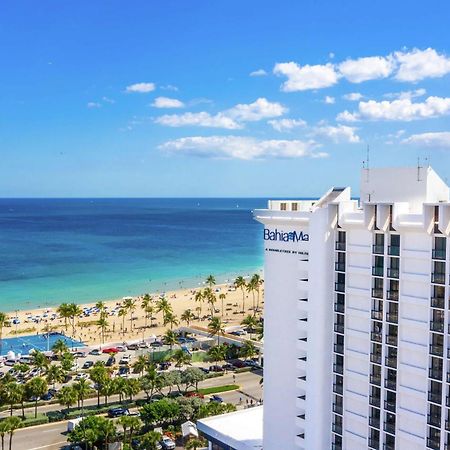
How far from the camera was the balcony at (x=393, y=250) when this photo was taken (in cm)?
3312

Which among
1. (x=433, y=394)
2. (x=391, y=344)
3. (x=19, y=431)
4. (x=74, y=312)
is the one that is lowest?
(x=19, y=431)

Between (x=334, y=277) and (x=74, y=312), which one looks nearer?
(x=334, y=277)

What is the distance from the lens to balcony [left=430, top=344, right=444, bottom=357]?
30.7m

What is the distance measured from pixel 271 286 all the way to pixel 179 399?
26753 mm

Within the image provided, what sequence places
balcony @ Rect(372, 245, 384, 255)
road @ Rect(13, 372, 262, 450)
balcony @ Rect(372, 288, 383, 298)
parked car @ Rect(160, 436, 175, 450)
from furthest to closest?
road @ Rect(13, 372, 262, 450), parked car @ Rect(160, 436, 175, 450), balcony @ Rect(372, 245, 384, 255), balcony @ Rect(372, 288, 383, 298)

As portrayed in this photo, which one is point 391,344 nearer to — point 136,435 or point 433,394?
point 433,394

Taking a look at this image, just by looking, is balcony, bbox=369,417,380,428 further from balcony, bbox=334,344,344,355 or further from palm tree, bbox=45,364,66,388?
palm tree, bbox=45,364,66,388

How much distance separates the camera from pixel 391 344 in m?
33.2

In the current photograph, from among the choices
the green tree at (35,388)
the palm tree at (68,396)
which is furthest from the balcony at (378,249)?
the green tree at (35,388)

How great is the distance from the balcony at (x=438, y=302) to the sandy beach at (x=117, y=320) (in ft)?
263

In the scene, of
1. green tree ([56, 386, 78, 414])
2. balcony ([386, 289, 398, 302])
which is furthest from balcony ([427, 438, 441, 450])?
green tree ([56, 386, 78, 414])

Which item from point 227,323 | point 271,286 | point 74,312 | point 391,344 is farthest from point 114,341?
point 391,344

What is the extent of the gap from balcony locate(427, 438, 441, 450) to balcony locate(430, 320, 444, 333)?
614cm

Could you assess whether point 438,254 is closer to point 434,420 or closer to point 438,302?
point 438,302
